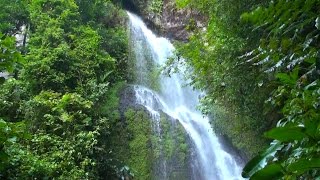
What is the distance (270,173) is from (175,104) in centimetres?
1137

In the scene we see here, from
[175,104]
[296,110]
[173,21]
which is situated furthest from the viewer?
[173,21]

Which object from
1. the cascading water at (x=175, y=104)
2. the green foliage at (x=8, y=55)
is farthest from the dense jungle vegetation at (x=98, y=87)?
the cascading water at (x=175, y=104)

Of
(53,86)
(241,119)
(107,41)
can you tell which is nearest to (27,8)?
(107,41)

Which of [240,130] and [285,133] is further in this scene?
[240,130]

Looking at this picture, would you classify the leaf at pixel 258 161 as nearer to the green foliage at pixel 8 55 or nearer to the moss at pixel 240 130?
the green foliage at pixel 8 55

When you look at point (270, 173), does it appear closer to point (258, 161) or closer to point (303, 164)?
point (303, 164)

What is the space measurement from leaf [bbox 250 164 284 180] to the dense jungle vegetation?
3.25 ft

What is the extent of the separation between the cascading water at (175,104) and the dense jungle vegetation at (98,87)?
54 cm

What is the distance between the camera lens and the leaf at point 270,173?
2.46 ft

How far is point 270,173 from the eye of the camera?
0.76 meters

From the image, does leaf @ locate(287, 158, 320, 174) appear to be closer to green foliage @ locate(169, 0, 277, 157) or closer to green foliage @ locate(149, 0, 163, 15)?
green foliage @ locate(169, 0, 277, 157)

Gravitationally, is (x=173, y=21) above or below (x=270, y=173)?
below

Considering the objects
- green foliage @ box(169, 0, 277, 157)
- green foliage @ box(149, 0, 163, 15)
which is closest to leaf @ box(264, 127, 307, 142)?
green foliage @ box(169, 0, 277, 157)

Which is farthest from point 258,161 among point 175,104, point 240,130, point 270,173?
point 175,104
